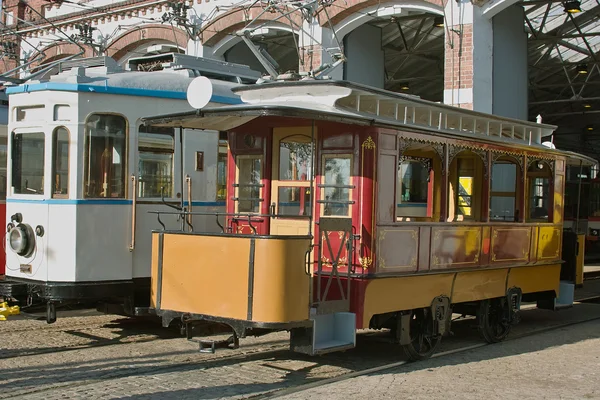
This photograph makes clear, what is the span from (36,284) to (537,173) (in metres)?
6.89

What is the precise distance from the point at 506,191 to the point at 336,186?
3.65 m

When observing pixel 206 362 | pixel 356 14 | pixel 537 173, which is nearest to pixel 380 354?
pixel 206 362

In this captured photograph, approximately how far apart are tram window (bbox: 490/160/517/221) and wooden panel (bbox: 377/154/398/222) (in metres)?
2.80

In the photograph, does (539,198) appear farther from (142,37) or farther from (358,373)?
(142,37)

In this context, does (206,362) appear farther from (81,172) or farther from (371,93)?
(371,93)

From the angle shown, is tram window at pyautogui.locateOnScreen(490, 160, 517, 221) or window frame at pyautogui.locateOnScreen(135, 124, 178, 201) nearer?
window frame at pyautogui.locateOnScreen(135, 124, 178, 201)

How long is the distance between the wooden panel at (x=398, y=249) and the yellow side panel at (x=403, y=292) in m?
0.13

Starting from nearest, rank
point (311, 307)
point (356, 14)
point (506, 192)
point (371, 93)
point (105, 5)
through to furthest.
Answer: point (311, 307), point (371, 93), point (506, 192), point (356, 14), point (105, 5)

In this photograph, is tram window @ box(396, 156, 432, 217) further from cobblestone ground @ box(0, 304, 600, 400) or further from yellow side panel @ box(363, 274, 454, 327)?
cobblestone ground @ box(0, 304, 600, 400)

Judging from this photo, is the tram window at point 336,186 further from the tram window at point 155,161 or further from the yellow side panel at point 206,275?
the tram window at point 155,161

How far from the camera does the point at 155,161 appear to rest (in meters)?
10.4

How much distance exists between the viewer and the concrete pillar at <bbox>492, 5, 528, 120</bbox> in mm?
18094

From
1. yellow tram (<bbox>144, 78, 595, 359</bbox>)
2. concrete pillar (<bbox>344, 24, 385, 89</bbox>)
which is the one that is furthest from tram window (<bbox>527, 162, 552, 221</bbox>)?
concrete pillar (<bbox>344, 24, 385, 89</bbox>)

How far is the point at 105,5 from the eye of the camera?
2448cm
